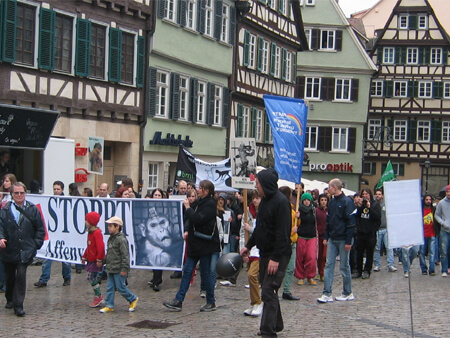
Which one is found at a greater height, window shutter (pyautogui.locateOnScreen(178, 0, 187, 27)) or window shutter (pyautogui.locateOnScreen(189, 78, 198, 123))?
window shutter (pyautogui.locateOnScreen(178, 0, 187, 27))

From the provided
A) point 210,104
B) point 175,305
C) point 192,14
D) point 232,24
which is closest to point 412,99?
point 232,24

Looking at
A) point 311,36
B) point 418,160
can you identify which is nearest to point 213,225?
point 311,36

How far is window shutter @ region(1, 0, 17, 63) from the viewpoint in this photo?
20031mm

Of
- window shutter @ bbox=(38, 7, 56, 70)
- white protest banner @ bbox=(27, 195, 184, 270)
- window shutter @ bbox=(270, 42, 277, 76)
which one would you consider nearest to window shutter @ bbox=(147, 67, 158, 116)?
window shutter @ bbox=(38, 7, 56, 70)

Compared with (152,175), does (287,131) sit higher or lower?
higher

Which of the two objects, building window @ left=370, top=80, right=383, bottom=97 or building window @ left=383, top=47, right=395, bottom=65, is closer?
building window @ left=383, top=47, right=395, bottom=65

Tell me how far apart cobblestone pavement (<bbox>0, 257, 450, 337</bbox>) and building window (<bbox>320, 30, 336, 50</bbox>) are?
3763cm

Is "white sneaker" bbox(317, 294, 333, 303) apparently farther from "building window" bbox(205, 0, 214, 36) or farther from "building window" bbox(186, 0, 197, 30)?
"building window" bbox(205, 0, 214, 36)

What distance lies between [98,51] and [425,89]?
126 feet

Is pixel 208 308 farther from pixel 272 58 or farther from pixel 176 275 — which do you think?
pixel 272 58

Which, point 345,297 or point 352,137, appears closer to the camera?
point 345,297

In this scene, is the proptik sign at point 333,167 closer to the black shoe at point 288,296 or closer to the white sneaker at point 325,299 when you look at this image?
the black shoe at point 288,296

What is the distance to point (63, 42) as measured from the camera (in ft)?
74.3

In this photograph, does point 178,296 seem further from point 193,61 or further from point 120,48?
point 193,61
